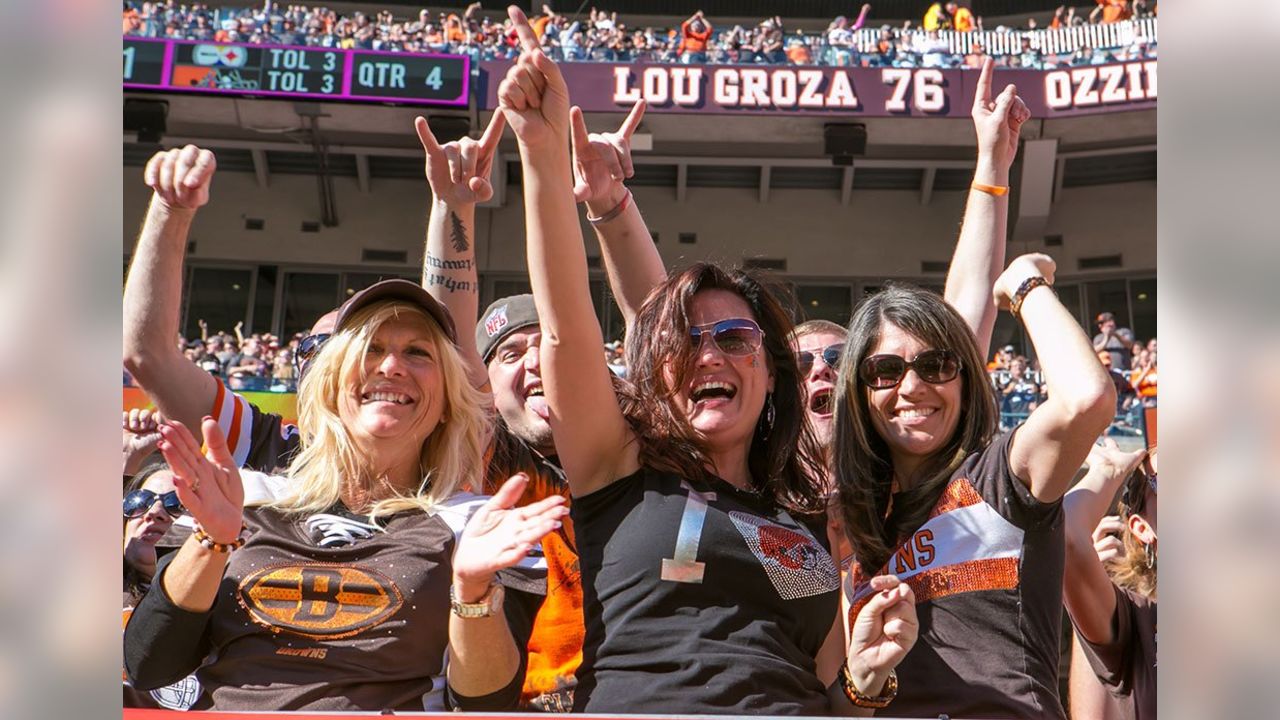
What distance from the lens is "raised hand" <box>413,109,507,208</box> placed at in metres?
2.94

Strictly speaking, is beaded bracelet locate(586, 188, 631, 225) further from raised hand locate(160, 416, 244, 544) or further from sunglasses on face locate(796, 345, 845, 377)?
raised hand locate(160, 416, 244, 544)

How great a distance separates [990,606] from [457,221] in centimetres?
161

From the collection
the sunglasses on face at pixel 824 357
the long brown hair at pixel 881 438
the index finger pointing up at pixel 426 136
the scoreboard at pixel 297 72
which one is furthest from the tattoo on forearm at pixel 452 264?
the scoreboard at pixel 297 72

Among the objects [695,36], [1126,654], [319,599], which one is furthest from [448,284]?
[695,36]

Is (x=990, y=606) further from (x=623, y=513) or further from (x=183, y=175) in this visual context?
(x=183, y=175)

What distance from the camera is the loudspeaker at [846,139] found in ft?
52.4

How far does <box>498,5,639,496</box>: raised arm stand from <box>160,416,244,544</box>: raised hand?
0.50m

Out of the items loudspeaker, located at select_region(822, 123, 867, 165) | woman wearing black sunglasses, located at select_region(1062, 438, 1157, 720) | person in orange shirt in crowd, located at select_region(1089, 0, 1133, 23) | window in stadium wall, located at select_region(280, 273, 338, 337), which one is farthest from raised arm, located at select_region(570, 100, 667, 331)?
person in orange shirt in crowd, located at select_region(1089, 0, 1133, 23)

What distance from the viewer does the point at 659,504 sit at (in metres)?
1.91

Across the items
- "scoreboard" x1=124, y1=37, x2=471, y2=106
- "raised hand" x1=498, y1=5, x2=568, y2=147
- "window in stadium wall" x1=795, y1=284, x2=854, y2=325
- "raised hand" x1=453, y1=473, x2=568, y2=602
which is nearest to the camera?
"raised hand" x1=453, y1=473, x2=568, y2=602
